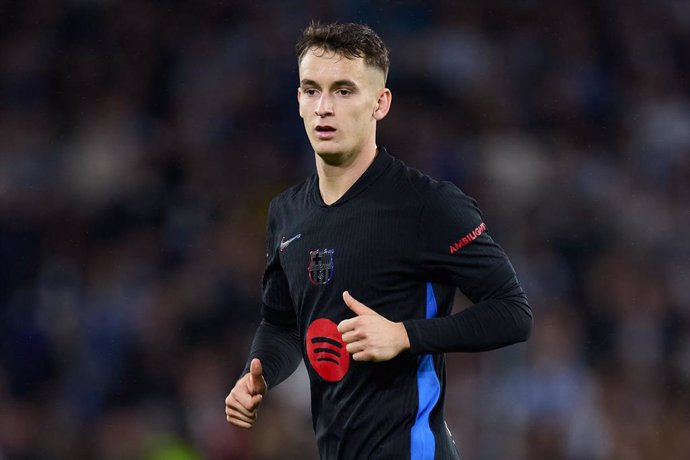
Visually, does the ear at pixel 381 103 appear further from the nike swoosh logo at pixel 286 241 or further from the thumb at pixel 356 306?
the thumb at pixel 356 306

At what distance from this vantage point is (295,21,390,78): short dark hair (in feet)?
10.8

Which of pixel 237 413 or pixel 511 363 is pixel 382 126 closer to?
pixel 511 363

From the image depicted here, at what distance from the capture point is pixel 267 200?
806 cm

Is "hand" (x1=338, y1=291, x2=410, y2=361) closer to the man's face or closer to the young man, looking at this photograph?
the young man

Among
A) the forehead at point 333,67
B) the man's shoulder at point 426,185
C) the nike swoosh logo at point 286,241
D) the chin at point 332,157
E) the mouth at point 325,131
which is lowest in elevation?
the nike swoosh logo at point 286,241

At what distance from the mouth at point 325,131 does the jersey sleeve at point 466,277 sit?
1.15 ft

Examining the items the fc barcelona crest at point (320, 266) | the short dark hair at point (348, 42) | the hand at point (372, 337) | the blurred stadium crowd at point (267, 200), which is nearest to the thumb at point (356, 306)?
the hand at point (372, 337)

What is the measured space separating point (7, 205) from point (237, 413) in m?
5.23

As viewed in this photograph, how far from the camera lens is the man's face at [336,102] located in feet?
10.7

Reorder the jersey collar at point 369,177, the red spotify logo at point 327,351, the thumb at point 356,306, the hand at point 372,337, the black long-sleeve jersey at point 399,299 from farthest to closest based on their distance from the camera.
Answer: the jersey collar at point 369,177, the red spotify logo at point 327,351, the black long-sleeve jersey at point 399,299, the thumb at point 356,306, the hand at point 372,337

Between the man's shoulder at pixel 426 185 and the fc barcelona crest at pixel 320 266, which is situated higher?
the man's shoulder at pixel 426 185

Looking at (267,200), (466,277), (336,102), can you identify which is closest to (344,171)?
(336,102)

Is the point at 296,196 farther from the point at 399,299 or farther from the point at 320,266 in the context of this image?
the point at 399,299

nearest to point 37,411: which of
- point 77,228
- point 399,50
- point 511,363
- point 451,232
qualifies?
point 77,228
